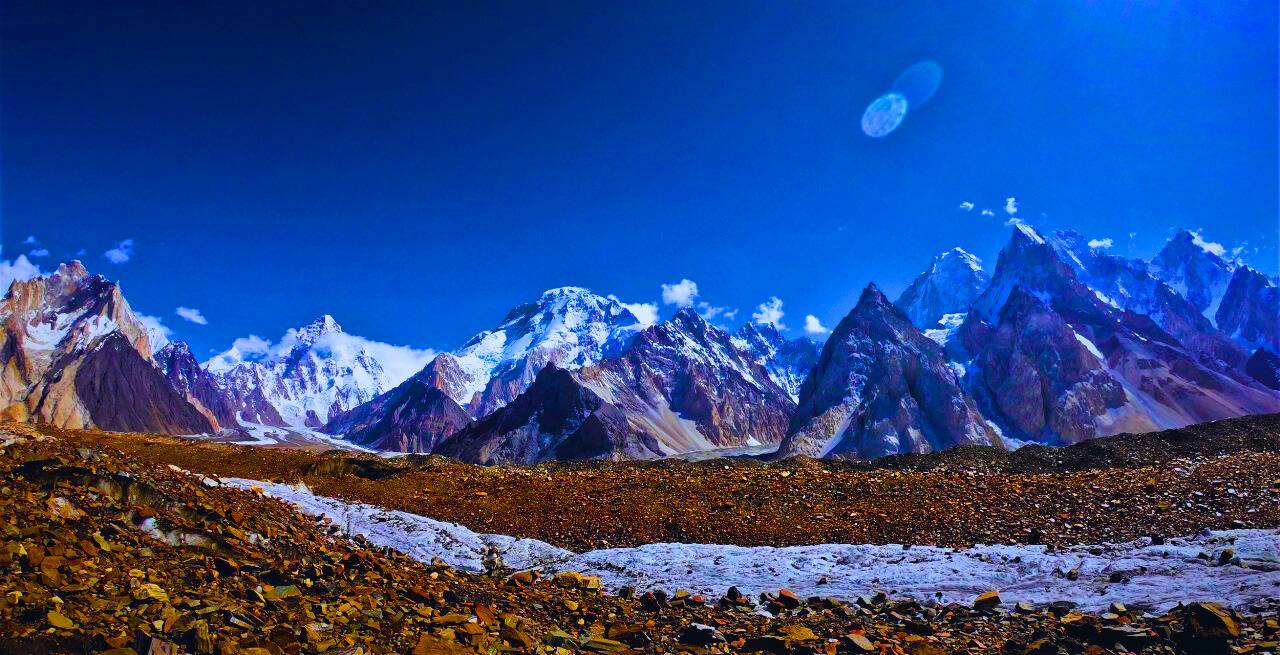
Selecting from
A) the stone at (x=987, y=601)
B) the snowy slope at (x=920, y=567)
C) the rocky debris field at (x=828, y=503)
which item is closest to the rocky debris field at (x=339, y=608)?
the stone at (x=987, y=601)

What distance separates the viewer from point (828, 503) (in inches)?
715

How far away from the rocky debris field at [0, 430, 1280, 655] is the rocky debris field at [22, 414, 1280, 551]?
17.6 feet

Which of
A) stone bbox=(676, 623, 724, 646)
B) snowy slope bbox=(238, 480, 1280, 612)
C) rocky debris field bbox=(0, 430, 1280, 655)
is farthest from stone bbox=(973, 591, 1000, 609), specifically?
stone bbox=(676, 623, 724, 646)

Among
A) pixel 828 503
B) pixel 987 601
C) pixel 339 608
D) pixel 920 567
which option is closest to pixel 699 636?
pixel 339 608

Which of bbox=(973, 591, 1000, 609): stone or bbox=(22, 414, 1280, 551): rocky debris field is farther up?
bbox=(22, 414, 1280, 551): rocky debris field

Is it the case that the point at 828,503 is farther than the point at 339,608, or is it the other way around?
the point at 828,503

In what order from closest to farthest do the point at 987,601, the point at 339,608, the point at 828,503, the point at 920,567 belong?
the point at 339,608, the point at 987,601, the point at 920,567, the point at 828,503

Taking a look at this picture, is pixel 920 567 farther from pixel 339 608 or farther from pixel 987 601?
pixel 339 608

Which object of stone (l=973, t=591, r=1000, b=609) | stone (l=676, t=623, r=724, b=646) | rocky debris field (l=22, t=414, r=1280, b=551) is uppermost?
rocky debris field (l=22, t=414, r=1280, b=551)

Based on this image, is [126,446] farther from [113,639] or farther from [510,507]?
[113,639]

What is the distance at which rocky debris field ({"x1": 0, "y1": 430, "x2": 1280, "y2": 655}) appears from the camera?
6.09 meters

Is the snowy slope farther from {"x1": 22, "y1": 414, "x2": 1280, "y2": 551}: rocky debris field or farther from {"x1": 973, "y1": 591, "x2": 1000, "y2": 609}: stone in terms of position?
{"x1": 22, "y1": 414, "x2": 1280, "y2": 551}: rocky debris field

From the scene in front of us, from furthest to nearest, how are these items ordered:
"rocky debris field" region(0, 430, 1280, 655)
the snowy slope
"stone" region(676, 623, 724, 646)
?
1. the snowy slope
2. "stone" region(676, 623, 724, 646)
3. "rocky debris field" region(0, 430, 1280, 655)

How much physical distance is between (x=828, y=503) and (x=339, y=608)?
14.3 meters
